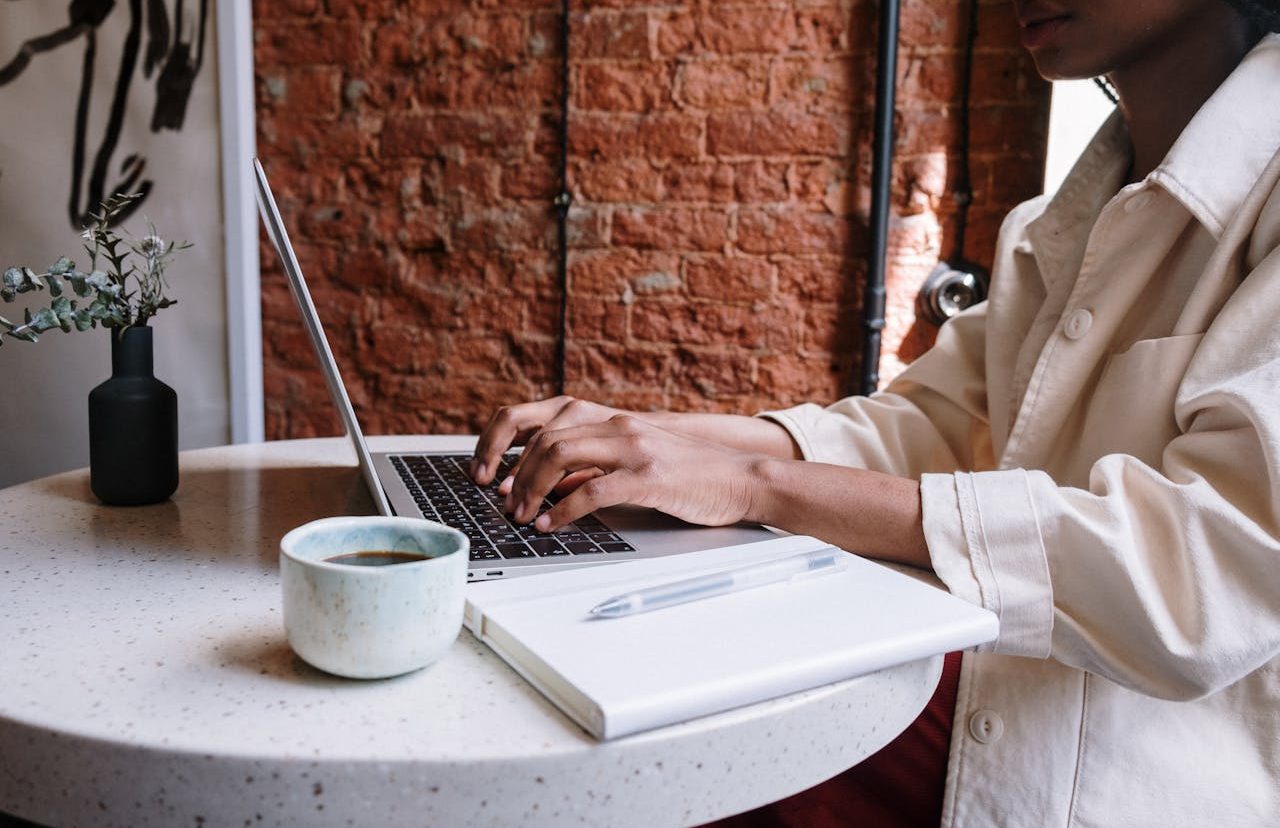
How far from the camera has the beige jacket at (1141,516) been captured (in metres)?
0.64

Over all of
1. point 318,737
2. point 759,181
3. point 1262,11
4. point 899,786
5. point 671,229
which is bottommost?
point 899,786

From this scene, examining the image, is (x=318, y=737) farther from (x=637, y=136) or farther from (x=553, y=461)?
(x=637, y=136)

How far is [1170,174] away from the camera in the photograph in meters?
0.84

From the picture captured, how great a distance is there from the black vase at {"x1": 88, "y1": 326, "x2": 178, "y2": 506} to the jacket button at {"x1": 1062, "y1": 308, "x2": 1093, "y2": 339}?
2.95 ft

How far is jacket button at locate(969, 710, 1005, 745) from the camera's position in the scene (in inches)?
31.5

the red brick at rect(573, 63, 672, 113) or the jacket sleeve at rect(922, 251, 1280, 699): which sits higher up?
the red brick at rect(573, 63, 672, 113)

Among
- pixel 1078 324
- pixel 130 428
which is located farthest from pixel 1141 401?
pixel 130 428

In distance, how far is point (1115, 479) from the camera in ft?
2.28

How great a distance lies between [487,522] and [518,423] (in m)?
0.21

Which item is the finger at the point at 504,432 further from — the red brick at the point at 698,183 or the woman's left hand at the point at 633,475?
the red brick at the point at 698,183

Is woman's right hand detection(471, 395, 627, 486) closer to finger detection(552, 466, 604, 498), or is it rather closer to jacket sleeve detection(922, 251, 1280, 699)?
finger detection(552, 466, 604, 498)

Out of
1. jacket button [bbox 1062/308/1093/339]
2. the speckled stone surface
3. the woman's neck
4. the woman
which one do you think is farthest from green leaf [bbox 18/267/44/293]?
the woman's neck

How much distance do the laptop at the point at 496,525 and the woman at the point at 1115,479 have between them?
24 mm

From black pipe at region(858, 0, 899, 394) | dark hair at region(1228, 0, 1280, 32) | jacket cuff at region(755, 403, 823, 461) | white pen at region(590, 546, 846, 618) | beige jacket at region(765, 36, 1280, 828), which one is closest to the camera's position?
white pen at region(590, 546, 846, 618)
